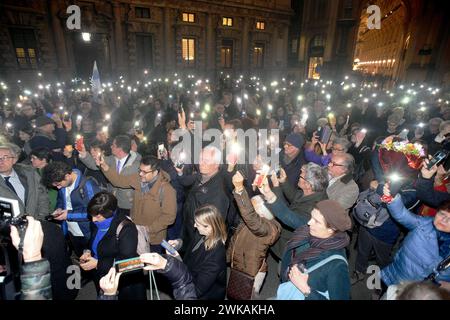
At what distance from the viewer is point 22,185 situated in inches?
157

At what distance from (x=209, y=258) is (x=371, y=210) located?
101 inches

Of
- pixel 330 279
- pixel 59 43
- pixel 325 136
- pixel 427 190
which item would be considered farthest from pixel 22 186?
pixel 59 43

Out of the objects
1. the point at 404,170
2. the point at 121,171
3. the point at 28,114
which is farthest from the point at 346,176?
the point at 28,114

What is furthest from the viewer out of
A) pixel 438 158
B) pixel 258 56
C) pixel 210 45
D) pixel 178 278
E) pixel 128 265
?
pixel 258 56

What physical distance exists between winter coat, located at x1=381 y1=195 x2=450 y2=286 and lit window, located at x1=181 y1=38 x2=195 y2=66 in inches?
957

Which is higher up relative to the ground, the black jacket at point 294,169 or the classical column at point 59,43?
the classical column at point 59,43

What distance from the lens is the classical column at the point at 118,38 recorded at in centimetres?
2012

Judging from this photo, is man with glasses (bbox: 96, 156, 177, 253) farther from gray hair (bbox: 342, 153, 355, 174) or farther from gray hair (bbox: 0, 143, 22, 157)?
gray hair (bbox: 342, 153, 355, 174)

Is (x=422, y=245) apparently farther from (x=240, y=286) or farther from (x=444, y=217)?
(x=240, y=286)

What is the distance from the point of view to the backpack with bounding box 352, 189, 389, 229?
3773 millimetres

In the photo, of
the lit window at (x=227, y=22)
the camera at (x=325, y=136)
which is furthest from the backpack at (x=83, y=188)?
the lit window at (x=227, y=22)

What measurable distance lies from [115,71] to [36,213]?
1971 cm

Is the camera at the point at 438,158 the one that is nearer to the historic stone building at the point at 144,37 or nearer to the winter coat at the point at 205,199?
the winter coat at the point at 205,199

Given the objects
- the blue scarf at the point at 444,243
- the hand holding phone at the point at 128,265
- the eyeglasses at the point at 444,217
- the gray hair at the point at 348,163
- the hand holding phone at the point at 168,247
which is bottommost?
the blue scarf at the point at 444,243
